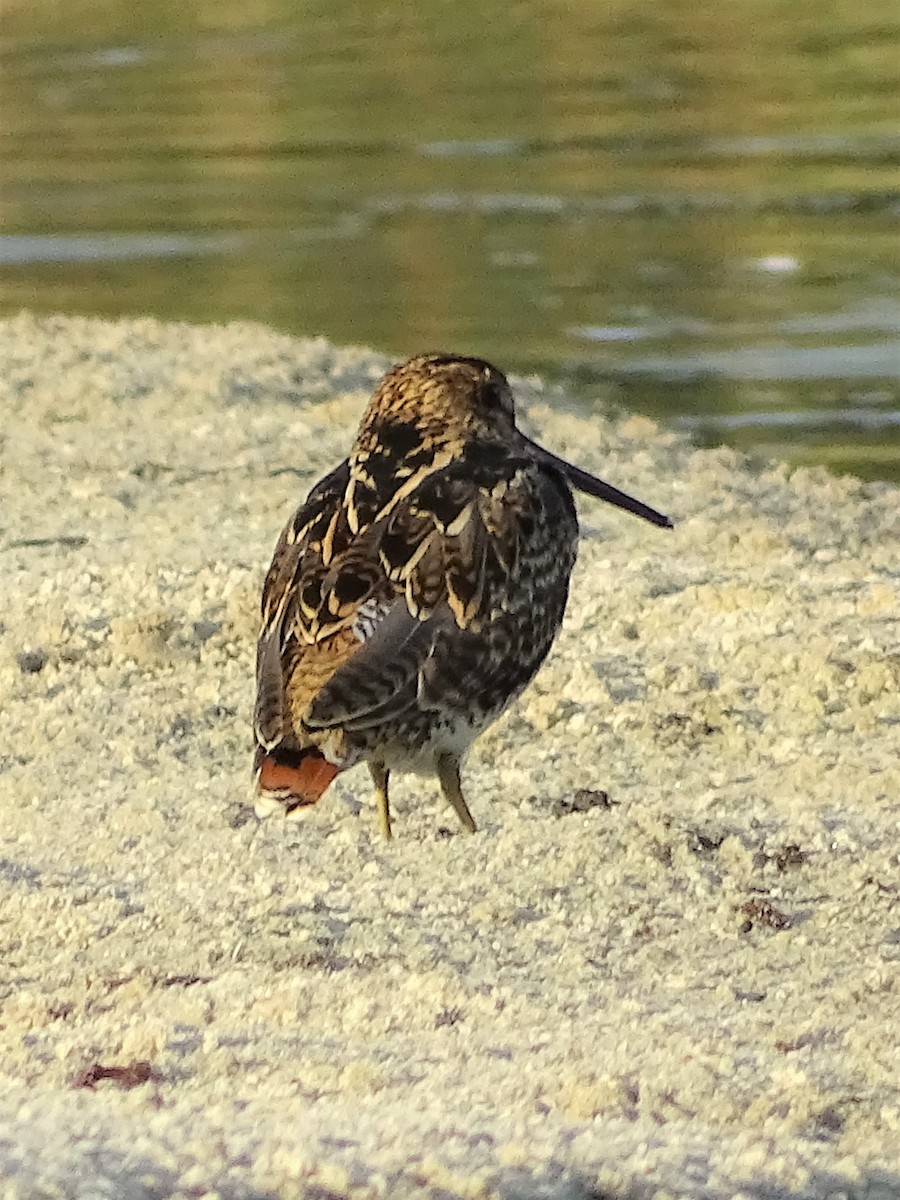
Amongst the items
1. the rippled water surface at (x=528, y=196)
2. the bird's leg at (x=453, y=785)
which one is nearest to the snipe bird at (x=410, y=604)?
the bird's leg at (x=453, y=785)

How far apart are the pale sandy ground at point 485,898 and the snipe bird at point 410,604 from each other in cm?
30

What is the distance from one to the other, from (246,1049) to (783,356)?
8.07 metres

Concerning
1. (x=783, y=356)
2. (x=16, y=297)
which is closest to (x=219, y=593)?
(x=783, y=356)

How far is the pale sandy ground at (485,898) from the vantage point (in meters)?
3.63

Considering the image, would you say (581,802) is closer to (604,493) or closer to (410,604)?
(410,604)

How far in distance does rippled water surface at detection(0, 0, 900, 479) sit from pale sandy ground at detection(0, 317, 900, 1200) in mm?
3171

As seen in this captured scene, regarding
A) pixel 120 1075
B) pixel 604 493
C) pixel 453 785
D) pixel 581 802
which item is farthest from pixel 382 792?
pixel 120 1075

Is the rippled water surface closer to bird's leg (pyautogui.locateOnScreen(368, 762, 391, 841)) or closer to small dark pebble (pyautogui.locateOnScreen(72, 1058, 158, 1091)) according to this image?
bird's leg (pyautogui.locateOnScreen(368, 762, 391, 841))

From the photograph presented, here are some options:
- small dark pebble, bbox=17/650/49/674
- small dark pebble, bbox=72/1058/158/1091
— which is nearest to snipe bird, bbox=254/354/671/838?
small dark pebble, bbox=72/1058/158/1091

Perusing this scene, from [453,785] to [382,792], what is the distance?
6.7 inches

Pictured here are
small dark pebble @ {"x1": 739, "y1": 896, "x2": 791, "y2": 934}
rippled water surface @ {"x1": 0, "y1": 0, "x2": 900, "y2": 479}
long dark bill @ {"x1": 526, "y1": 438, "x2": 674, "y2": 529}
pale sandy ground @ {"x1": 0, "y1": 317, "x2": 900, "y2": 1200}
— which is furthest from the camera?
rippled water surface @ {"x1": 0, "y1": 0, "x2": 900, "y2": 479}

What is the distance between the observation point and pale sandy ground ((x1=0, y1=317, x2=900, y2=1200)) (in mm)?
3635

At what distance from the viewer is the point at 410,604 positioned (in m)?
5.06

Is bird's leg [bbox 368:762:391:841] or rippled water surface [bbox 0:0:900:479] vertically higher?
bird's leg [bbox 368:762:391:841]
